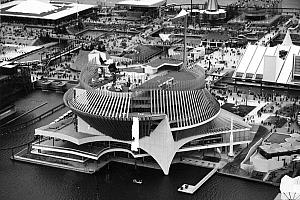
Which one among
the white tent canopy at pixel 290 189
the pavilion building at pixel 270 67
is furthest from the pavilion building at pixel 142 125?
the pavilion building at pixel 270 67

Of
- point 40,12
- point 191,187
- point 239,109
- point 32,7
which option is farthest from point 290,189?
point 32,7

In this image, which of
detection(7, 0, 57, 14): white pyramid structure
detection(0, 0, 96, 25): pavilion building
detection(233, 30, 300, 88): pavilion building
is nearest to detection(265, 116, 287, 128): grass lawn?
detection(233, 30, 300, 88): pavilion building

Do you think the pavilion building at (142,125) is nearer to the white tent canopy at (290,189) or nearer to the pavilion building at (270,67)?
the white tent canopy at (290,189)

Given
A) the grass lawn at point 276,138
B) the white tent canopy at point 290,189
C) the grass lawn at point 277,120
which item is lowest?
the grass lawn at point 277,120

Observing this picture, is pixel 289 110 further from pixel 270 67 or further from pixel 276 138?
pixel 276 138

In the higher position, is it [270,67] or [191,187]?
[270,67]
